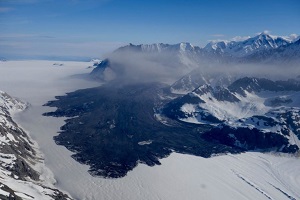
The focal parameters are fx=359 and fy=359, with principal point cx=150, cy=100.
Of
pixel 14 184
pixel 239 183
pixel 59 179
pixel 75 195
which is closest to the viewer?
pixel 14 184

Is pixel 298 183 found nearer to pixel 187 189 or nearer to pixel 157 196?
pixel 187 189

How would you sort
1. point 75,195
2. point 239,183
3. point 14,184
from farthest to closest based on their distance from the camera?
1. point 239,183
2. point 75,195
3. point 14,184

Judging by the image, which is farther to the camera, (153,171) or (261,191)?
(153,171)

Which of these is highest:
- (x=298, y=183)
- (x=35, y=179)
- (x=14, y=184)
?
(x=14, y=184)

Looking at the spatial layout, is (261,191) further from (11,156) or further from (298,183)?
(11,156)

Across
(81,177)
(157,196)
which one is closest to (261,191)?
(157,196)

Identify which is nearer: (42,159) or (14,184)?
(14,184)

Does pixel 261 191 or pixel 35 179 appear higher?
pixel 35 179

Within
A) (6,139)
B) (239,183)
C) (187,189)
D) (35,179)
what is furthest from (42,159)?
(239,183)

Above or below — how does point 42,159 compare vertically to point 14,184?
below
